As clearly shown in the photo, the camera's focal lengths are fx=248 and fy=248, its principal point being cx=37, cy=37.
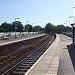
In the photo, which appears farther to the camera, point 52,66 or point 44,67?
point 52,66

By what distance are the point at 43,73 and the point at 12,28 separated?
164776 millimetres

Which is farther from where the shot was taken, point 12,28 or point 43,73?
point 12,28

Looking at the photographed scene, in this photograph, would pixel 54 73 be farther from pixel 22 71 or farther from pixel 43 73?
pixel 22 71

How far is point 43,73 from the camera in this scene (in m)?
14.6

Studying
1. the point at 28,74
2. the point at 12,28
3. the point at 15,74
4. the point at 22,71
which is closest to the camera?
the point at 28,74

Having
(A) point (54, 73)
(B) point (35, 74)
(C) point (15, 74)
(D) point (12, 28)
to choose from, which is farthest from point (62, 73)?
(D) point (12, 28)

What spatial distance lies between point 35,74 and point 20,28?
175754 mm

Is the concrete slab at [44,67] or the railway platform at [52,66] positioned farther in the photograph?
the railway platform at [52,66]

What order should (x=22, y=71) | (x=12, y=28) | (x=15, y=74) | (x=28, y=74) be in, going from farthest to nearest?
(x=12, y=28) → (x=22, y=71) → (x=15, y=74) → (x=28, y=74)

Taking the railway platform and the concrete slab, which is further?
the railway platform

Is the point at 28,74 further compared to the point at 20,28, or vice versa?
the point at 20,28

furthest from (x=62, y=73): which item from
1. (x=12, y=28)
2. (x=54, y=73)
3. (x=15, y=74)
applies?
(x=12, y=28)

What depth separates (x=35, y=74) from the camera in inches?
554

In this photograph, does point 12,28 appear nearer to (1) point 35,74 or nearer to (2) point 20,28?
(2) point 20,28
